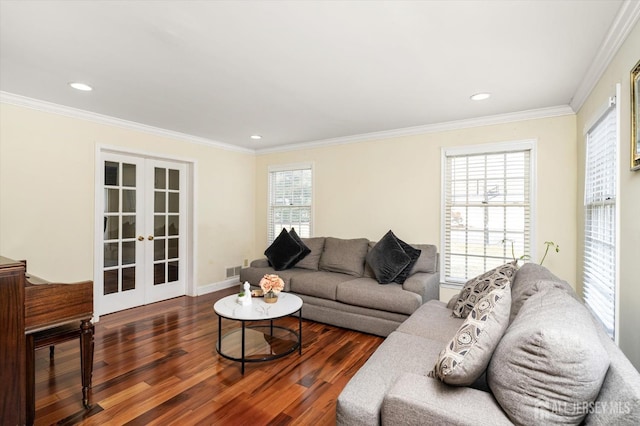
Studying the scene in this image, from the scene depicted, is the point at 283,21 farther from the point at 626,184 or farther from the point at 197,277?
the point at 197,277

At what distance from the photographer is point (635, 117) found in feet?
5.68

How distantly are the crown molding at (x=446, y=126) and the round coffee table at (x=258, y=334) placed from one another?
2.57 meters

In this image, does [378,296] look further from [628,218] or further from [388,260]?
[628,218]

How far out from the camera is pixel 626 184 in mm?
1860

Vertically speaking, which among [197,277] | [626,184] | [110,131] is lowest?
[197,277]

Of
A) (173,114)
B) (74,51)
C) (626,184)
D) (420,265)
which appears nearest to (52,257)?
(173,114)

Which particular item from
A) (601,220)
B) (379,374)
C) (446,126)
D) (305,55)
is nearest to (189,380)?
(379,374)

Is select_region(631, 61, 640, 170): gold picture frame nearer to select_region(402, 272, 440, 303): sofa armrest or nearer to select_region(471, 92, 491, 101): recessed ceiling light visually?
→ select_region(471, 92, 491, 101): recessed ceiling light

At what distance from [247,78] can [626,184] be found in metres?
2.70

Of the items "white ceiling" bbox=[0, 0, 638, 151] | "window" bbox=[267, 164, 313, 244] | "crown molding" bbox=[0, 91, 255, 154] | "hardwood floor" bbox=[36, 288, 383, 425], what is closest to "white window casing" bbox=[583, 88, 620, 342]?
"white ceiling" bbox=[0, 0, 638, 151]

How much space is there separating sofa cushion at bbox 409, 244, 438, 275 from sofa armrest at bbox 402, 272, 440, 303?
0.07 metres

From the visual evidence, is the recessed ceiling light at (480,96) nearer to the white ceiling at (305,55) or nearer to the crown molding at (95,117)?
the white ceiling at (305,55)

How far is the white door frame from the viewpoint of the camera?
12.5 feet

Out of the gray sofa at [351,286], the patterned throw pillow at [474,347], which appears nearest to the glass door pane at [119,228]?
the gray sofa at [351,286]
